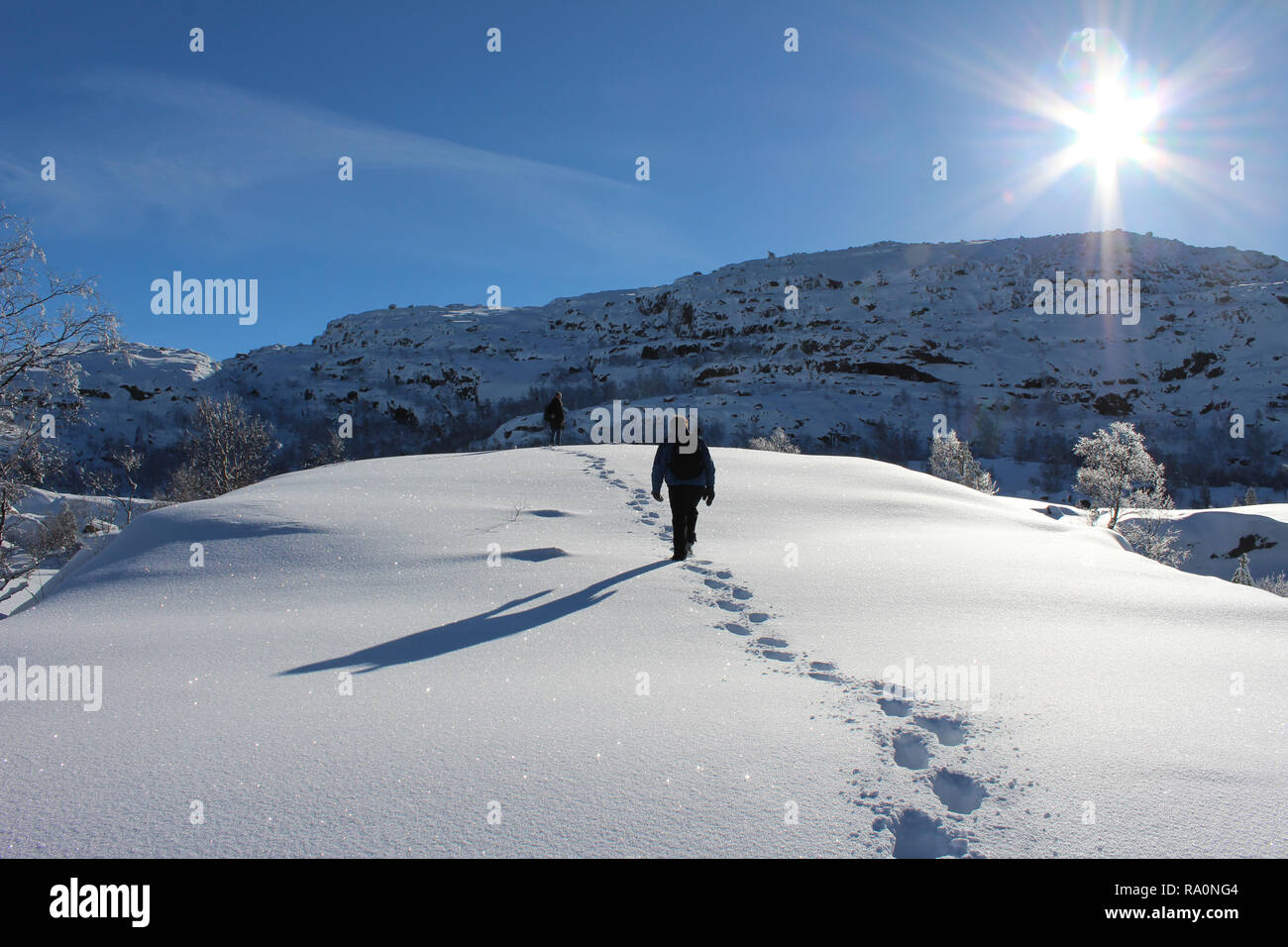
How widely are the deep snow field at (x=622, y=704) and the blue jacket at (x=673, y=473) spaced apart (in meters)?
0.84

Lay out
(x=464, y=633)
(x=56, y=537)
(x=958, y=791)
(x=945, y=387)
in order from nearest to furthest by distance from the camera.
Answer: (x=958, y=791), (x=464, y=633), (x=56, y=537), (x=945, y=387)

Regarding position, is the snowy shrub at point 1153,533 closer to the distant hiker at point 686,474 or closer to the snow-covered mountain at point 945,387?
the distant hiker at point 686,474

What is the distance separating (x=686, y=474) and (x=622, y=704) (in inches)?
180

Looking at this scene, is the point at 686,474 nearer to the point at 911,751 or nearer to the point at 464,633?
the point at 464,633

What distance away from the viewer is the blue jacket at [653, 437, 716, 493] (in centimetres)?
772

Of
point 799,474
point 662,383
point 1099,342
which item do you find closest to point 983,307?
point 1099,342

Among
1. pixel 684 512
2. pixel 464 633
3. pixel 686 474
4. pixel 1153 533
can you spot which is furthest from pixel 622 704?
pixel 1153 533

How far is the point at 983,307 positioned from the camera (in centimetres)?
18888

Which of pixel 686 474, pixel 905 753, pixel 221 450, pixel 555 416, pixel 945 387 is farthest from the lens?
pixel 945 387

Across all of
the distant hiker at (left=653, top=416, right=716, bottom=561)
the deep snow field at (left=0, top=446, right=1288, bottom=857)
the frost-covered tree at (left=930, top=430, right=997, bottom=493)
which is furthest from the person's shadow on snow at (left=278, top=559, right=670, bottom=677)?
the frost-covered tree at (left=930, top=430, right=997, bottom=493)

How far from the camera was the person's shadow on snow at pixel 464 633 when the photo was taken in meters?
4.07

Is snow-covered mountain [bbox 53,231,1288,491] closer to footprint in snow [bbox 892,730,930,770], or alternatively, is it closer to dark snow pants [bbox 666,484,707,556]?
dark snow pants [bbox 666,484,707,556]

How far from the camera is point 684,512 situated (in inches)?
295
